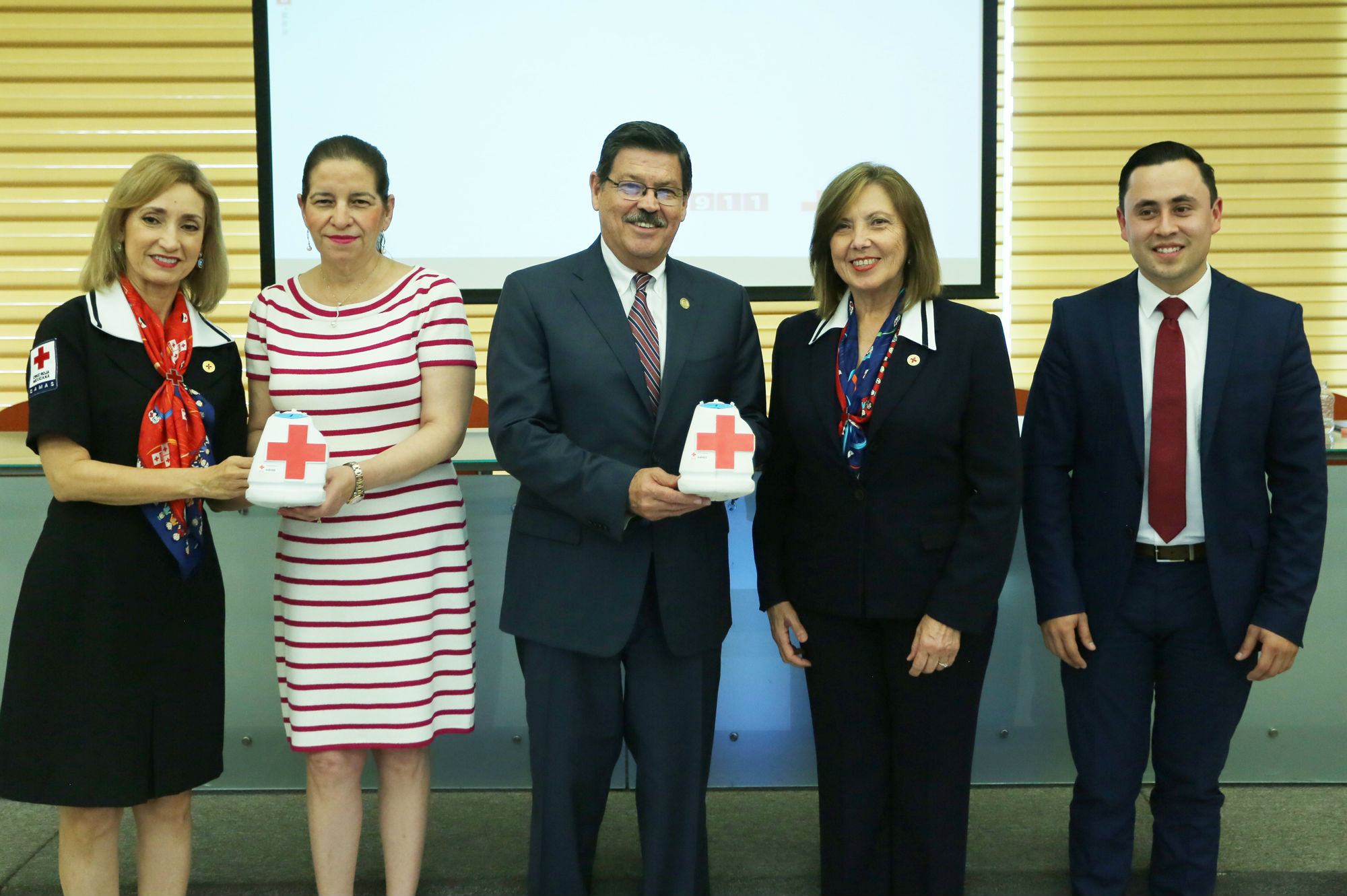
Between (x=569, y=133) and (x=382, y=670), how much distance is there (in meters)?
3.43

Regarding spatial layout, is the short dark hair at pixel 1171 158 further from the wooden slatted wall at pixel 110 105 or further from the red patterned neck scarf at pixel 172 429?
the wooden slatted wall at pixel 110 105

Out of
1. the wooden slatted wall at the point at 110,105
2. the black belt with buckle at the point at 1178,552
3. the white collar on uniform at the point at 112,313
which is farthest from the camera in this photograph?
the wooden slatted wall at the point at 110,105

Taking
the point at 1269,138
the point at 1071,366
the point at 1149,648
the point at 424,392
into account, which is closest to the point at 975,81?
the point at 1269,138

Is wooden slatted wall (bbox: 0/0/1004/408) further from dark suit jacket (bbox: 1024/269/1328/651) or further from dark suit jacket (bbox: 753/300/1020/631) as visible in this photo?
dark suit jacket (bbox: 753/300/1020/631)

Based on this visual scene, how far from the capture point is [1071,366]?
2324mm

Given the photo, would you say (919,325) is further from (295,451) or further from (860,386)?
(295,451)

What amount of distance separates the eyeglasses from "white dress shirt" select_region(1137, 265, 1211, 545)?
3.44 ft

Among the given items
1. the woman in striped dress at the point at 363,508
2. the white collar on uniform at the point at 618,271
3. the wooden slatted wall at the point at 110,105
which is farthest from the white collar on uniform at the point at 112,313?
the wooden slatted wall at the point at 110,105

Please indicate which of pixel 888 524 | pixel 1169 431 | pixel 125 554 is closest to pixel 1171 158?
pixel 1169 431

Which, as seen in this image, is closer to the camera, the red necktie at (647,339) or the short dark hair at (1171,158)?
the red necktie at (647,339)

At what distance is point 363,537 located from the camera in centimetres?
217

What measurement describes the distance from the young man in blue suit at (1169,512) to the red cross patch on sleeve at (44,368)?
6.57 feet

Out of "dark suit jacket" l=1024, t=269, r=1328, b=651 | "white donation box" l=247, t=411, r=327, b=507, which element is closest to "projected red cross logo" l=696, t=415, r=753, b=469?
"white donation box" l=247, t=411, r=327, b=507

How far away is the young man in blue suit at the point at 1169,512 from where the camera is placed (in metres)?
2.21
